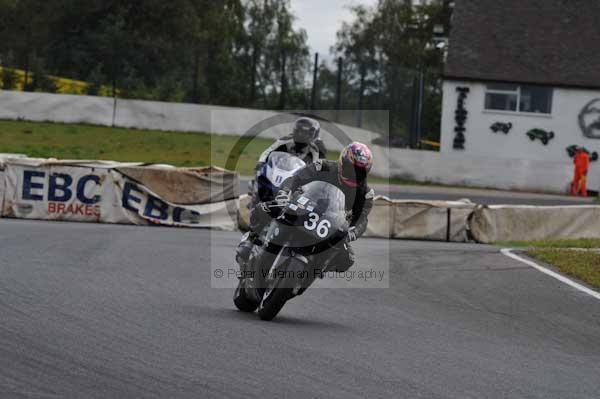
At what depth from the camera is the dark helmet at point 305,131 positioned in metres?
9.80

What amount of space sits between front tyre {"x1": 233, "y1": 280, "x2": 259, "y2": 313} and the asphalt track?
194 mm

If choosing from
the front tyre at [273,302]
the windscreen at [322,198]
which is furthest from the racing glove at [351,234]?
the front tyre at [273,302]

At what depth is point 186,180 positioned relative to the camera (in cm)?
1847

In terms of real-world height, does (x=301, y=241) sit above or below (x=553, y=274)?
above

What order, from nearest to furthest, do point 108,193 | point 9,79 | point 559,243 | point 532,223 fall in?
1. point 108,193
2. point 559,243
3. point 532,223
4. point 9,79

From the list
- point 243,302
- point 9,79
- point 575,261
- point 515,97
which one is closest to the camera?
point 243,302

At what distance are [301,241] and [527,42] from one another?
35362 millimetres

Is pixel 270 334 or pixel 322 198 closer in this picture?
pixel 270 334

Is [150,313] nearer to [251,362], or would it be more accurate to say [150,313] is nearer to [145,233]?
[251,362]

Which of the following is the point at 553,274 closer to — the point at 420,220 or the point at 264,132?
the point at 420,220

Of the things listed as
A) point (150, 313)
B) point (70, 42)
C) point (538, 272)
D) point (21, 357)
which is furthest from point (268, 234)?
point (70, 42)

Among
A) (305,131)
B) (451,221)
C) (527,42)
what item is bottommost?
(451,221)

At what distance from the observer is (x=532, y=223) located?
2062cm

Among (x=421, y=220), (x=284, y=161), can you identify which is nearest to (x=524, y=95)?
(x=421, y=220)
